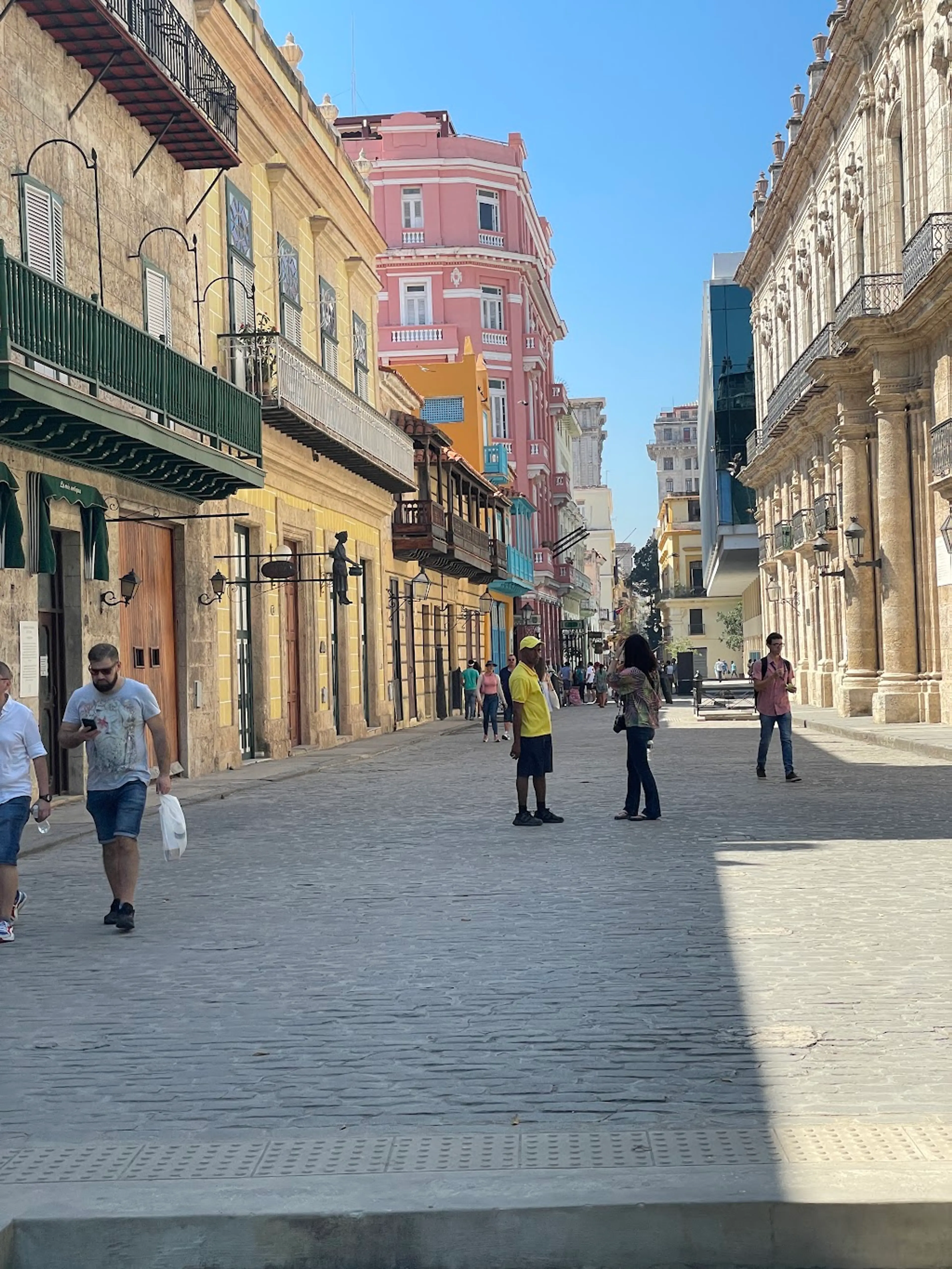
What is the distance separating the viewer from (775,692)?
17641 mm

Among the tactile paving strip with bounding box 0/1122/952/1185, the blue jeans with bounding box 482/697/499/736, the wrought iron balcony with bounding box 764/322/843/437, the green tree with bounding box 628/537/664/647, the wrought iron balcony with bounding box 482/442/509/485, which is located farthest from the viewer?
the green tree with bounding box 628/537/664/647

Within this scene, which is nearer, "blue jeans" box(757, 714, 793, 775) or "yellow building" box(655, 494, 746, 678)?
"blue jeans" box(757, 714, 793, 775)

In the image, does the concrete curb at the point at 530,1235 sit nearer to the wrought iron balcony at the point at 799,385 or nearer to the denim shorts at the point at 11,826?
the denim shorts at the point at 11,826

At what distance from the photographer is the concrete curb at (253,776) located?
13586mm

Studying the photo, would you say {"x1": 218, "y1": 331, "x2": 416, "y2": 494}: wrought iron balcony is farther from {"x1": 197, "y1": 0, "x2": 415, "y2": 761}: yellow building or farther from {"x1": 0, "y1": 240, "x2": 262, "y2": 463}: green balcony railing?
{"x1": 0, "y1": 240, "x2": 262, "y2": 463}: green balcony railing

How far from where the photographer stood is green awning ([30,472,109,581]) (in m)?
15.5

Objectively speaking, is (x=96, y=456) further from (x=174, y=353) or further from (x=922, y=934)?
(x=922, y=934)

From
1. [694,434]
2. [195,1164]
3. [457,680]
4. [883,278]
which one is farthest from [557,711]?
[694,434]

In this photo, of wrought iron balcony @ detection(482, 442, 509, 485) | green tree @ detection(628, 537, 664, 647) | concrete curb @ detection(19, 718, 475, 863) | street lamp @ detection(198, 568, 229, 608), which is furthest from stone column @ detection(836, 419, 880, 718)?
green tree @ detection(628, 537, 664, 647)

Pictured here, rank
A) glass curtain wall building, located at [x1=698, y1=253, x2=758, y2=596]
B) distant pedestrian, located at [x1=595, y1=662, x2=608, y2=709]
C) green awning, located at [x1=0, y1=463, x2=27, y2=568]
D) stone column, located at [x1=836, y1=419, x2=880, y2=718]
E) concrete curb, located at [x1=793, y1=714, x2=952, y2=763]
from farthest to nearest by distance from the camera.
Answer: glass curtain wall building, located at [x1=698, y1=253, x2=758, y2=596]
distant pedestrian, located at [x1=595, y1=662, x2=608, y2=709]
stone column, located at [x1=836, y1=419, x2=880, y2=718]
concrete curb, located at [x1=793, y1=714, x2=952, y2=763]
green awning, located at [x1=0, y1=463, x2=27, y2=568]

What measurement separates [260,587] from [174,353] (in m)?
6.91

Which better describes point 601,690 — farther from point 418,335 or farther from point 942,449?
point 942,449

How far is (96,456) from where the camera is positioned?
16391mm

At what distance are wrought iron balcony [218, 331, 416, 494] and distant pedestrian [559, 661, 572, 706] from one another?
84.2 ft
